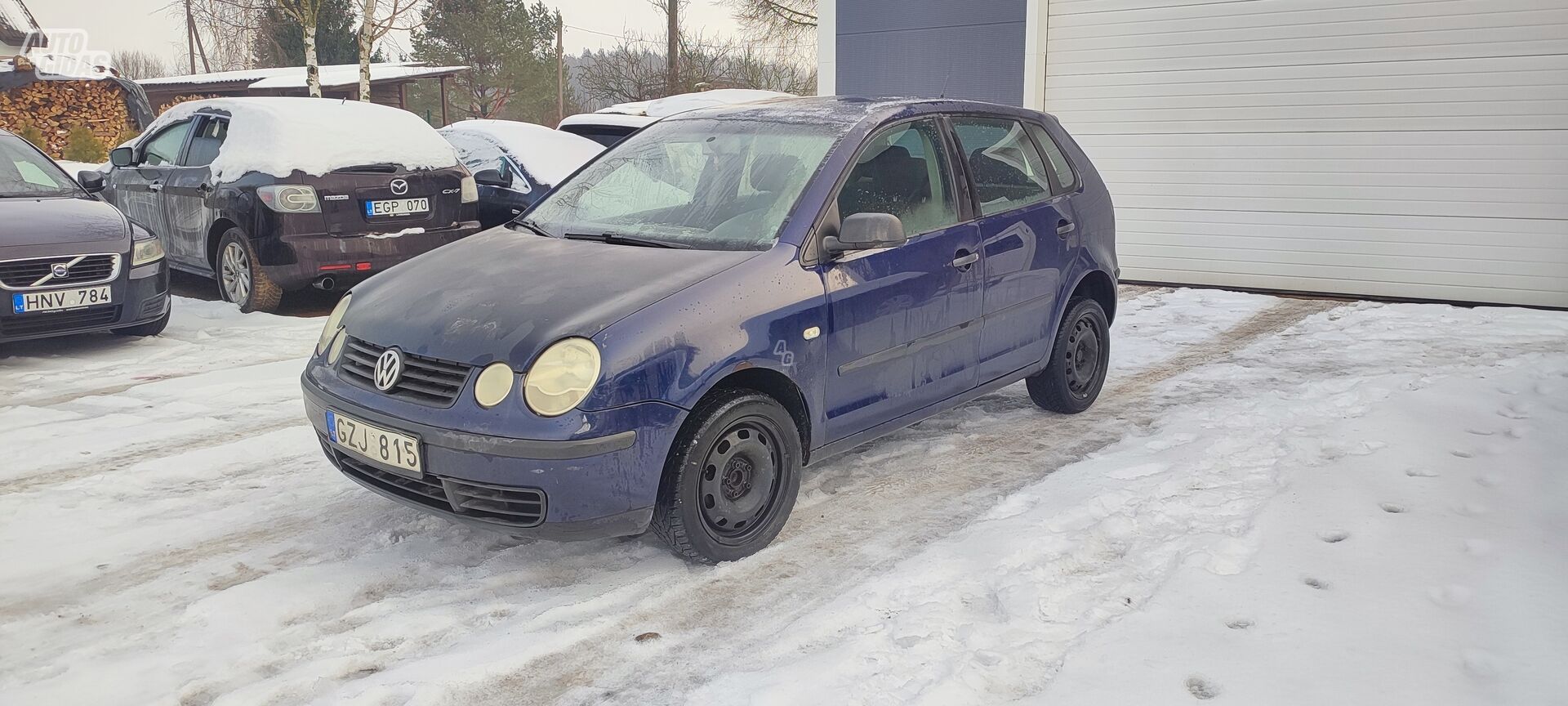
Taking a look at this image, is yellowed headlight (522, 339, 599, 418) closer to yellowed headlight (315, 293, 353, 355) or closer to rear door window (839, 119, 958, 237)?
yellowed headlight (315, 293, 353, 355)

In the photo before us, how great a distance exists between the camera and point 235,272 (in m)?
8.74

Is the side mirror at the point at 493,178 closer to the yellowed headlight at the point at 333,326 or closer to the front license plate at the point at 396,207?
the front license plate at the point at 396,207

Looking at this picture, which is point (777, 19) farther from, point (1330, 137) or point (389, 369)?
point (389, 369)

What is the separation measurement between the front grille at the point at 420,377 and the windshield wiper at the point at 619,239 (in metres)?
0.95

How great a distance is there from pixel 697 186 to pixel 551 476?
5.21 ft

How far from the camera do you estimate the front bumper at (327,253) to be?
824cm

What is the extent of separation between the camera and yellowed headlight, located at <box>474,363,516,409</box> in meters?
3.44

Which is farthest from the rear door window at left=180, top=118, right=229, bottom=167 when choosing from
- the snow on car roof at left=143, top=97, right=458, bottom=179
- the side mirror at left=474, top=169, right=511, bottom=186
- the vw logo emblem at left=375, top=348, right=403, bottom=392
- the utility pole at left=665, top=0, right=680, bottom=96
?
the utility pole at left=665, top=0, right=680, bottom=96

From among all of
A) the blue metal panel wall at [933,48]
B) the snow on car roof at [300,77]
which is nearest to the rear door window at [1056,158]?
the blue metal panel wall at [933,48]

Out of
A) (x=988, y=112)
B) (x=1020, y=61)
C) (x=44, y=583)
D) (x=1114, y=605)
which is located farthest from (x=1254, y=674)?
(x=1020, y=61)

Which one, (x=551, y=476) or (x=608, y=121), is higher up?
(x=608, y=121)

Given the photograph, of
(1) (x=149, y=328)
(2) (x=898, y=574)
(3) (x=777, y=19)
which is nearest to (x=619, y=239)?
(2) (x=898, y=574)

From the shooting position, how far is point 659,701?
3.01 metres

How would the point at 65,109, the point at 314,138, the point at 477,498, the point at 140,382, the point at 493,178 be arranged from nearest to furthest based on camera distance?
the point at 477,498 → the point at 140,382 → the point at 314,138 → the point at 493,178 → the point at 65,109
